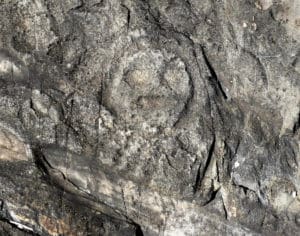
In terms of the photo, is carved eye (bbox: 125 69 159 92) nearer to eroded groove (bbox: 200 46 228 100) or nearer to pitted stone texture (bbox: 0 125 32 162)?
eroded groove (bbox: 200 46 228 100)

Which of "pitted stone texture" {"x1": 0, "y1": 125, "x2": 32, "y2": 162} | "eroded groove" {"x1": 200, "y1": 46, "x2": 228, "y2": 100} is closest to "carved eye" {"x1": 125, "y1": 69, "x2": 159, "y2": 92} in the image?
"eroded groove" {"x1": 200, "y1": 46, "x2": 228, "y2": 100}

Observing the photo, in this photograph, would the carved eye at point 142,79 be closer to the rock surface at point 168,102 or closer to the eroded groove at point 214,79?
the rock surface at point 168,102

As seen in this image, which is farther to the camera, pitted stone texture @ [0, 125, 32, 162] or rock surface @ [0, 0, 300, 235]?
pitted stone texture @ [0, 125, 32, 162]

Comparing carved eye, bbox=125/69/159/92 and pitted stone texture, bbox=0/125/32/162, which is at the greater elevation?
carved eye, bbox=125/69/159/92

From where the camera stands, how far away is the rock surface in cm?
202

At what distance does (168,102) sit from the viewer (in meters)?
2.02

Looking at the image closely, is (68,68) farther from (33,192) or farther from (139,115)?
(33,192)

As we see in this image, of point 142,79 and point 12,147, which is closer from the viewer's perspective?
point 142,79

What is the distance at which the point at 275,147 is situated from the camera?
2059 mm

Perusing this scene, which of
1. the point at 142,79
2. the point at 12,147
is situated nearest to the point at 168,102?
the point at 142,79

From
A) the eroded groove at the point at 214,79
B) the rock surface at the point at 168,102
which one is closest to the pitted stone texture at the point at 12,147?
the rock surface at the point at 168,102

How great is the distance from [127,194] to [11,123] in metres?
0.54

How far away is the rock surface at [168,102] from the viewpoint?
2.02 m

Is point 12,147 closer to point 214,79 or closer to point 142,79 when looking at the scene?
point 142,79
